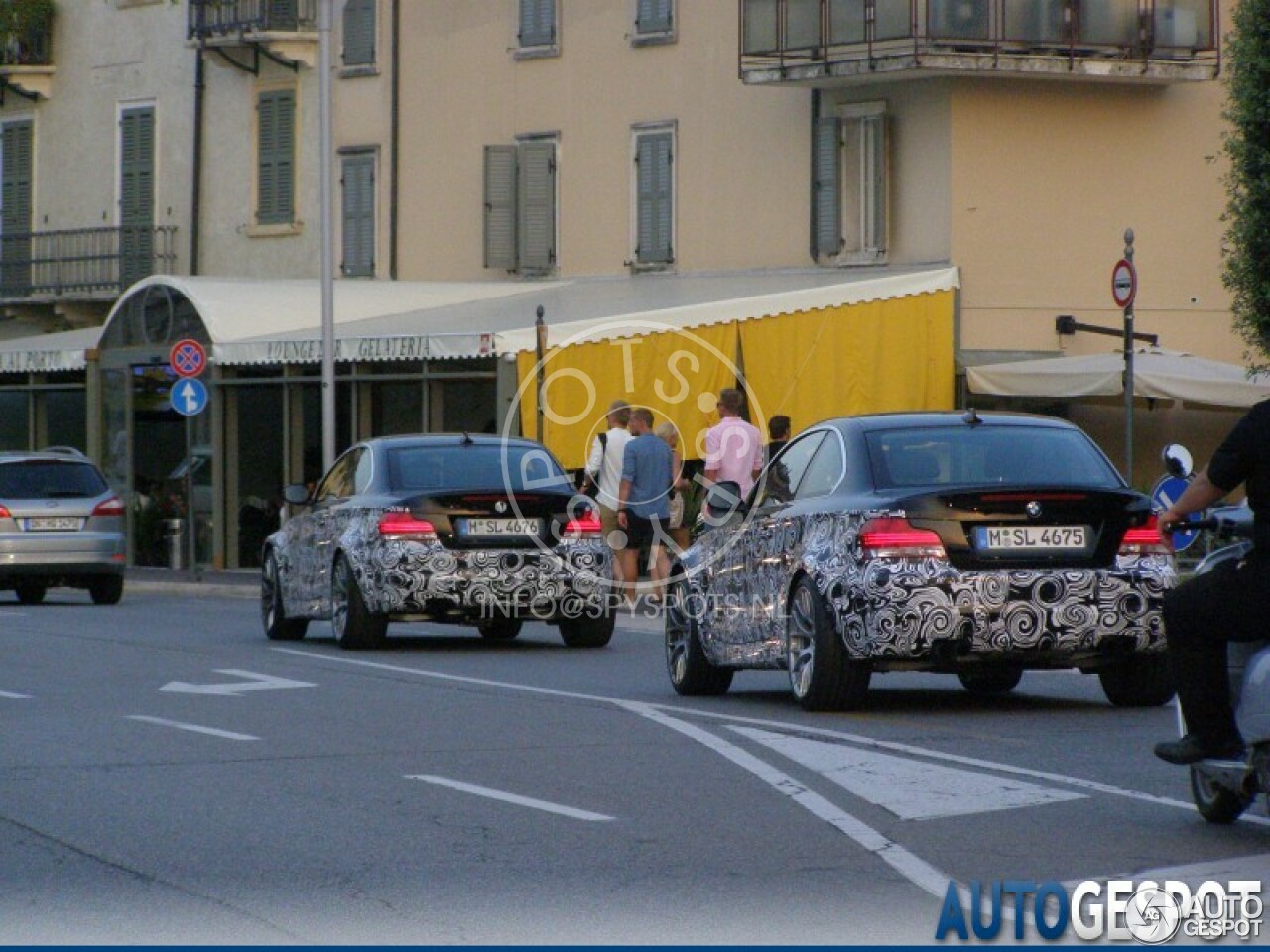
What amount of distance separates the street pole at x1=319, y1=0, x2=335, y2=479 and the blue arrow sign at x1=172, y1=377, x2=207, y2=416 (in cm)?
175

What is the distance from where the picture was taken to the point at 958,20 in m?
31.8

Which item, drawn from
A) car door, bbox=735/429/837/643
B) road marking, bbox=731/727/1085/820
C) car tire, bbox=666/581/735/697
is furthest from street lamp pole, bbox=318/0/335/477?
road marking, bbox=731/727/1085/820

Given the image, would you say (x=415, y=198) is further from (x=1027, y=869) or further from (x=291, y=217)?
(x=1027, y=869)

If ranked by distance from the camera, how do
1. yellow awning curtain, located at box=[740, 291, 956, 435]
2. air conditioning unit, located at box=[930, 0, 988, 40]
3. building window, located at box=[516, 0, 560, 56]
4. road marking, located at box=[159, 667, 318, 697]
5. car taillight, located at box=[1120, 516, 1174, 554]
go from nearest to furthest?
car taillight, located at box=[1120, 516, 1174, 554] → road marking, located at box=[159, 667, 318, 697] → yellow awning curtain, located at box=[740, 291, 956, 435] → air conditioning unit, located at box=[930, 0, 988, 40] → building window, located at box=[516, 0, 560, 56]

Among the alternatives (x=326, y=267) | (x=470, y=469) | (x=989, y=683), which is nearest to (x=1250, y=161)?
(x=326, y=267)

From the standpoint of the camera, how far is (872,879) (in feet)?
26.9

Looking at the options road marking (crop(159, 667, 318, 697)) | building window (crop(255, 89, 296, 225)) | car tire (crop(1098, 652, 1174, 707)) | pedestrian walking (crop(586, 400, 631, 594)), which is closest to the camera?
car tire (crop(1098, 652, 1174, 707))

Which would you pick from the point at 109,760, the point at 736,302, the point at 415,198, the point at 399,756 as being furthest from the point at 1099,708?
the point at 415,198

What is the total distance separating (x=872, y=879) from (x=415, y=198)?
31.7 metres

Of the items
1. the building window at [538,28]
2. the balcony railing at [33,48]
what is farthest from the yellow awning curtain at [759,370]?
A: the balcony railing at [33,48]

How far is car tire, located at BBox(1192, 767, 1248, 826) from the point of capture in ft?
30.1

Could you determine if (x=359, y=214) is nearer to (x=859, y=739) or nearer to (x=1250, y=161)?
(x=1250, y=161)

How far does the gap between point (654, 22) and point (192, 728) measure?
2374 centimetres

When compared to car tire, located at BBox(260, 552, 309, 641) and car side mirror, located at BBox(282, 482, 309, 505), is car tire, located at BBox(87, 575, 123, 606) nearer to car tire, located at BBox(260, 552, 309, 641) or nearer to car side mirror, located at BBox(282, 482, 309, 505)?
car tire, located at BBox(260, 552, 309, 641)
